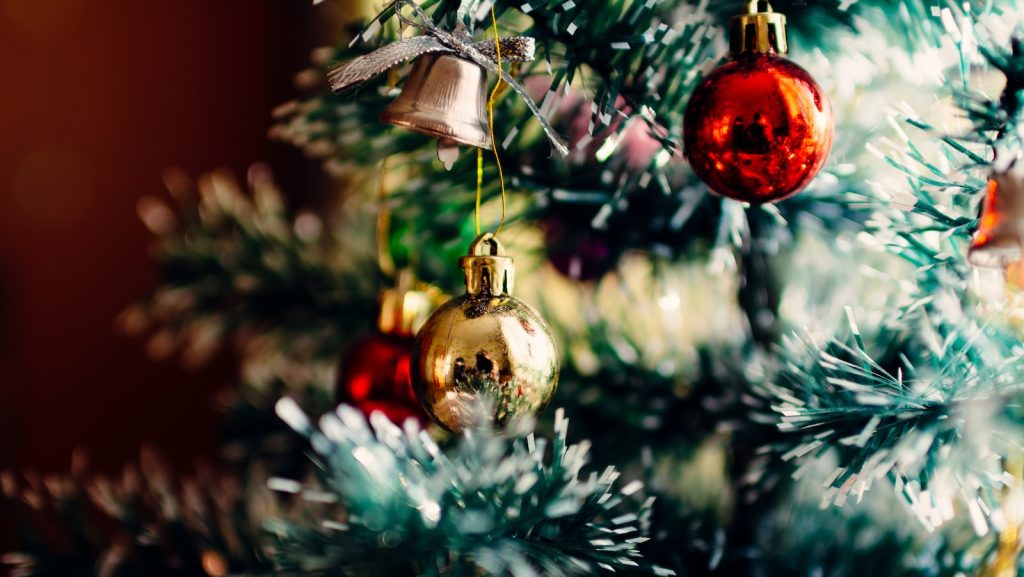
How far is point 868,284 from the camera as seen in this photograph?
56cm

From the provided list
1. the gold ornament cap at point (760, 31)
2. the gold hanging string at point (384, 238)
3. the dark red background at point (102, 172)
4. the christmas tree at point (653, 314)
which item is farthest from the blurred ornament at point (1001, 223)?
the dark red background at point (102, 172)

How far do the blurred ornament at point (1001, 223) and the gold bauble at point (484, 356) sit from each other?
0.18 metres

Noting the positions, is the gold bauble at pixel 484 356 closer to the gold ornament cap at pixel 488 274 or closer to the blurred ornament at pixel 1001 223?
the gold ornament cap at pixel 488 274

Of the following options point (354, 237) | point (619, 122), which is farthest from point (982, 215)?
point (354, 237)

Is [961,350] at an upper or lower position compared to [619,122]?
lower

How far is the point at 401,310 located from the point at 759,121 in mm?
237

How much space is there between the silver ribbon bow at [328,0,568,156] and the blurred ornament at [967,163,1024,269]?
17cm

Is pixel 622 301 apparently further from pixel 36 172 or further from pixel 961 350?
pixel 36 172

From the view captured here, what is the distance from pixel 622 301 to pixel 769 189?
283 millimetres

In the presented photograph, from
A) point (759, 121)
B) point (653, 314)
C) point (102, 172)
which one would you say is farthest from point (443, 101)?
point (102, 172)

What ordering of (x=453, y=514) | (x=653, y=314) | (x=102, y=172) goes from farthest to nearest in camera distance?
(x=102, y=172) < (x=653, y=314) < (x=453, y=514)

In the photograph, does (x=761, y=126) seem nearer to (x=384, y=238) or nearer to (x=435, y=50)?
(x=435, y=50)

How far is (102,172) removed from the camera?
105cm

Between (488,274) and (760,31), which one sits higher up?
(760,31)
